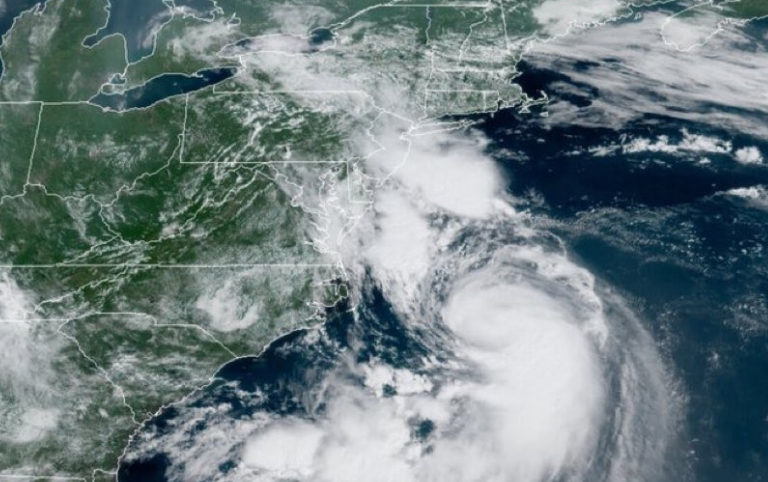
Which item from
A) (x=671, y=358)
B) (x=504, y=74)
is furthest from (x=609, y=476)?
(x=504, y=74)

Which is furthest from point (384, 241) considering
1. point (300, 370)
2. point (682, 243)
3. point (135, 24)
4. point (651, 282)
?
point (135, 24)

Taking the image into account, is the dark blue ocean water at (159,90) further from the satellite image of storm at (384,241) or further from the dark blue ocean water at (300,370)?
the dark blue ocean water at (300,370)

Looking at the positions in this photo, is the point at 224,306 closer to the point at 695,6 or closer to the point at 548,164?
the point at 548,164

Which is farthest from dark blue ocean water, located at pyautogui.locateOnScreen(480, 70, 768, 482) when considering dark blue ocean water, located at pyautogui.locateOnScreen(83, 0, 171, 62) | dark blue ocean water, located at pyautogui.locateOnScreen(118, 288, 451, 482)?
dark blue ocean water, located at pyautogui.locateOnScreen(83, 0, 171, 62)

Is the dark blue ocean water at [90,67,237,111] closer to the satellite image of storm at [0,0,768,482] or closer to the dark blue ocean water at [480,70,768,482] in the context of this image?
the satellite image of storm at [0,0,768,482]

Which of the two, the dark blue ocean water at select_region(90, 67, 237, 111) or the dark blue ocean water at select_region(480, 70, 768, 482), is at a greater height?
the dark blue ocean water at select_region(90, 67, 237, 111)

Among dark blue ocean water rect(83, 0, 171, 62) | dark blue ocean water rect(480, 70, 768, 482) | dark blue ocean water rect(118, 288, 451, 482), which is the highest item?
dark blue ocean water rect(83, 0, 171, 62)

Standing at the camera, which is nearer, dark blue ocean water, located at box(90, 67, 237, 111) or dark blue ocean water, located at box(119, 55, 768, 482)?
dark blue ocean water, located at box(119, 55, 768, 482)

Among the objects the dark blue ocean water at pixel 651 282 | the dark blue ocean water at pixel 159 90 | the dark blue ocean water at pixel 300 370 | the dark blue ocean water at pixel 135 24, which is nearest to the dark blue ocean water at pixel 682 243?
the dark blue ocean water at pixel 651 282
